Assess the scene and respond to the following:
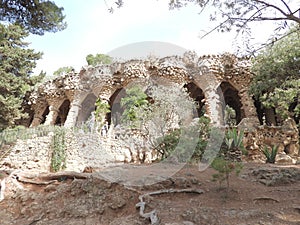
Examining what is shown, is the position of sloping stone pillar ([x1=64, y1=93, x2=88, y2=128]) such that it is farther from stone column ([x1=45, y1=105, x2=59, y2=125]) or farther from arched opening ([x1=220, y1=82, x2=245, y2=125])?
arched opening ([x1=220, y1=82, x2=245, y2=125])

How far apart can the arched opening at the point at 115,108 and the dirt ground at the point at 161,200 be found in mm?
11774

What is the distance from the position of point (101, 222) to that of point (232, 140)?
579 cm

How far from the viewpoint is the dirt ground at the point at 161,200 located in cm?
455

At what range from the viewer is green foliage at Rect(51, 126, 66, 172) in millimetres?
9906

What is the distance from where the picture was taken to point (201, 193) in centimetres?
576

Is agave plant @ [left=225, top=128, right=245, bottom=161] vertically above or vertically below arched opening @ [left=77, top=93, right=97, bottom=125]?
below

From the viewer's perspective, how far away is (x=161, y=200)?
5332 millimetres

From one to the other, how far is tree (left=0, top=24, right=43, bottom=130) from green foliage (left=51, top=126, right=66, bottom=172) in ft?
19.4

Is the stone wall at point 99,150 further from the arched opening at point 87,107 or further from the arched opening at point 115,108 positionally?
the arched opening at point 115,108

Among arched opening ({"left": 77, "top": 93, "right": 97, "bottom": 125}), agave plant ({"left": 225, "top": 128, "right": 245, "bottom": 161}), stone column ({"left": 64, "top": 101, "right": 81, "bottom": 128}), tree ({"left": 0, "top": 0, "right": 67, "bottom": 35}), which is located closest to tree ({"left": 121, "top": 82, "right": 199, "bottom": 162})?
agave plant ({"left": 225, "top": 128, "right": 245, "bottom": 161})

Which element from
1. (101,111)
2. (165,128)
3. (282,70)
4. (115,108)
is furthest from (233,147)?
(115,108)

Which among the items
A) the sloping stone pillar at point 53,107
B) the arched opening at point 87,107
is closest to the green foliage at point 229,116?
the arched opening at point 87,107

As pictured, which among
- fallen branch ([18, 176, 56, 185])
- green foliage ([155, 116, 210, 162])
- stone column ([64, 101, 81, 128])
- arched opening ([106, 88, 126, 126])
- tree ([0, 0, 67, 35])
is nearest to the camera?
tree ([0, 0, 67, 35])

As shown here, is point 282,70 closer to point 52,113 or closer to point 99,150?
point 99,150
